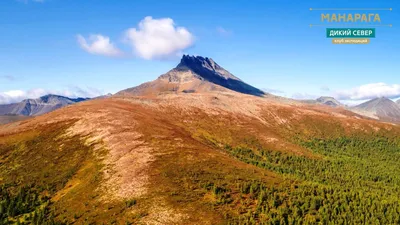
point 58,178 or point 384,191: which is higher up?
point 58,178

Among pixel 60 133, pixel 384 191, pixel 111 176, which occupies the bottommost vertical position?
pixel 384 191

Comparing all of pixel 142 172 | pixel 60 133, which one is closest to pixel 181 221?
pixel 142 172

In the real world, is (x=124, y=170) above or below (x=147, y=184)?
above

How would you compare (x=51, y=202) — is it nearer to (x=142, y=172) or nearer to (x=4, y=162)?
(x=142, y=172)

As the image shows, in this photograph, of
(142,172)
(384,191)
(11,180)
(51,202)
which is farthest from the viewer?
(384,191)

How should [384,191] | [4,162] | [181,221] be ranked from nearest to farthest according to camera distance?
[181,221], [4,162], [384,191]

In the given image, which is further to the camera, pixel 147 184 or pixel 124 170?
pixel 124 170

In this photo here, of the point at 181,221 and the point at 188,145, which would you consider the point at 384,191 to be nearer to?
the point at 188,145

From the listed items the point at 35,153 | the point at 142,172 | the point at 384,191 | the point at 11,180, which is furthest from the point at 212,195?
the point at 384,191

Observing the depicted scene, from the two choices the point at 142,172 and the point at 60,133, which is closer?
the point at 142,172
